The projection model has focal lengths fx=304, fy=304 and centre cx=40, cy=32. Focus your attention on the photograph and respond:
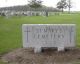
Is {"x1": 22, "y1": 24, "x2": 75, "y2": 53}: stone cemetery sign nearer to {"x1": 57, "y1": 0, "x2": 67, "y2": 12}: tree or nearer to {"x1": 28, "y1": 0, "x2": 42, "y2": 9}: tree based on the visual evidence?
{"x1": 28, "y1": 0, "x2": 42, "y2": 9}: tree

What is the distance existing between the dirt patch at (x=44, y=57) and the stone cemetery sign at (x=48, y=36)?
261 mm

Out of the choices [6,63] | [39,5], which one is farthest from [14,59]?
[39,5]

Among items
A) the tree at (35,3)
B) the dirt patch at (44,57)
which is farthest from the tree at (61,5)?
the dirt patch at (44,57)

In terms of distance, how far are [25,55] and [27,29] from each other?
910 millimetres

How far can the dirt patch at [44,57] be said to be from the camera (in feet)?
32.1

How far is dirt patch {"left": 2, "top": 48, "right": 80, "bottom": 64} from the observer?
9775 millimetres

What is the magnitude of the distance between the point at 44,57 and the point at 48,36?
2.99 feet

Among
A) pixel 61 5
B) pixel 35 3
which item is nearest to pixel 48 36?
pixel 35 3

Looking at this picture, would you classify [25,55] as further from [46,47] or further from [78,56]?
[78,56]

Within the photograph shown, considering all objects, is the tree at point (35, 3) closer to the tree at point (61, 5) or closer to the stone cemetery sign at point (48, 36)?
the tree at point (61, 5)

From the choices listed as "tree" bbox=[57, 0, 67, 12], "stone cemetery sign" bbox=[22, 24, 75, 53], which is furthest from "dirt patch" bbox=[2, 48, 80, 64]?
"tree" bbox=[57, 0, 67, 12]

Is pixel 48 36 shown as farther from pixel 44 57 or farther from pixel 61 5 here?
pixel 61 5

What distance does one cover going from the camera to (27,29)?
10.6 m

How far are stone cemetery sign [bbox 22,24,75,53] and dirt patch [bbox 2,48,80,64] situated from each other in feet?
0.86
